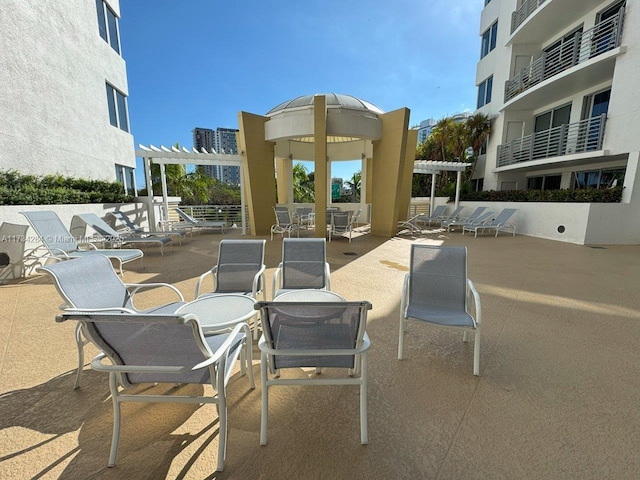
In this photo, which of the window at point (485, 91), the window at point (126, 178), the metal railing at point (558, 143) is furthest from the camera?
the window at point (485, 91)

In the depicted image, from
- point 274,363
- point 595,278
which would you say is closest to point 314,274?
point 274,363

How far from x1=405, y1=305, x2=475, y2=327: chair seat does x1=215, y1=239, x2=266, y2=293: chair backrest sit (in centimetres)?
196

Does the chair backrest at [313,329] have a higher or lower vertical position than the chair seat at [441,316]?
higher

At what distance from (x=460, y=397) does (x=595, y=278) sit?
5.37m

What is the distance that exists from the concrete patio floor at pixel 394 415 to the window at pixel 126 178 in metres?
11.8

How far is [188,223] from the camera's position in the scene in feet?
36.1

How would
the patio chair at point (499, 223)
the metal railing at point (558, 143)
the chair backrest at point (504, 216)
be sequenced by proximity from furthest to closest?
the chair backrest at point (504, 216)
the patio chair at point (499, 223)
the metal railing at point (558, 143)

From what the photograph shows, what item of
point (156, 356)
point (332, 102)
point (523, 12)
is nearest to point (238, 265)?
point (156, 356)

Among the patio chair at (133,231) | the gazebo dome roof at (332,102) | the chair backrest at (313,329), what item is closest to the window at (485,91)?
the gazebo dome roof at (332,102)

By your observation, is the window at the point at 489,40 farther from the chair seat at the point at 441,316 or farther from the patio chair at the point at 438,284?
the chair seat at the point at 441,316

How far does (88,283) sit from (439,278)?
3.53 meters

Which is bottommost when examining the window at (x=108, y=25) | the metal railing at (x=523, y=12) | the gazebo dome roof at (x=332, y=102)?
the gazebo dome roof at (x=332, y=102)

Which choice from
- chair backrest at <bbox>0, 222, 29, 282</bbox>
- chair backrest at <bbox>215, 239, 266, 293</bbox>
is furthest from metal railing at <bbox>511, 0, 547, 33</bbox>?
chair backrest at <bbox>0, 222, 29, 282</bbox>

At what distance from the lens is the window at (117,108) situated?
41.5 feet
